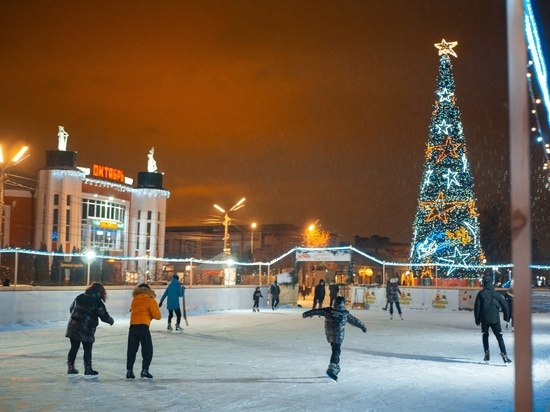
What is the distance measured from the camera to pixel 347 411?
879 centimetres

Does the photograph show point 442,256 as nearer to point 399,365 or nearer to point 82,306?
point 399,365

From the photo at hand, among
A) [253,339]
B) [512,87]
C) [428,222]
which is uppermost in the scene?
[428,222]

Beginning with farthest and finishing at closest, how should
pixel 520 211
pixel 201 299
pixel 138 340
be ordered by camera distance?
pixel 201 299 → pixel 138 340 → pixel 520 211

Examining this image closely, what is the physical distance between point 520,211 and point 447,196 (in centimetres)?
4070

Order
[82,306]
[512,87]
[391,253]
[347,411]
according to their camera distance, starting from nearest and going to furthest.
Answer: [512,87], [347,411], [82,306], [391,253]

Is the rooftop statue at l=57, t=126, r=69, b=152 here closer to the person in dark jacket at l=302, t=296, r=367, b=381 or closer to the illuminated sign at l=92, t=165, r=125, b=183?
the illuminated sign at l=92, t=165, r=125, b=183

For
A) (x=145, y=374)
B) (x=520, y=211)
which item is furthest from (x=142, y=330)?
(x=520, y=211)

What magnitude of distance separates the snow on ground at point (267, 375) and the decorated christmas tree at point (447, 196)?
2290 cm

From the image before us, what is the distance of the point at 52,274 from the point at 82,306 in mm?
30894

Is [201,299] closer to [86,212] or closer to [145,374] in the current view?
[145,374]

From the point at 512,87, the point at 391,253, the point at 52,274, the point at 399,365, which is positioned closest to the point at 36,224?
the point at 52,274

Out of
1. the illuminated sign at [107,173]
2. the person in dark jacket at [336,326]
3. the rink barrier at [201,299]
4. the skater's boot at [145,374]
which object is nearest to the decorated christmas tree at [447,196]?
the rink barrier at [201,299]

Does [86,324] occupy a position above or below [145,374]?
above

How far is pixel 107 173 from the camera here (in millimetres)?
69750
